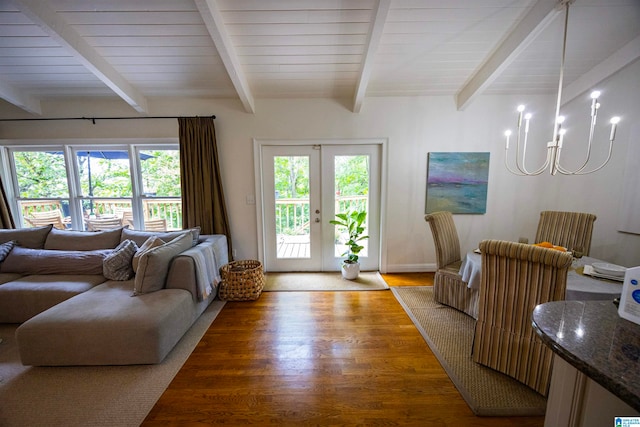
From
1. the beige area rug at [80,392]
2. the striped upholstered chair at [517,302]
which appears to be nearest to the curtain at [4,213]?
the beige area rug at [80,392]

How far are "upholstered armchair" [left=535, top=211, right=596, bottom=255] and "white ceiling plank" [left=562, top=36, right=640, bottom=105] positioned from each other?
65.6 inches

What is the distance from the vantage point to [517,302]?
1454mm

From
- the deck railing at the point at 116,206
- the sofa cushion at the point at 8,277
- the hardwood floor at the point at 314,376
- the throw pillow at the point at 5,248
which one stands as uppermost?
the deck railing at the point at 116,206

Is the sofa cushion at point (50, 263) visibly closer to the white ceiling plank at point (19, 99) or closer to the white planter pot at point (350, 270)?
the white ceiling plank at point (19, 99)

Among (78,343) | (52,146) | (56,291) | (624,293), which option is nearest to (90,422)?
(78,343)

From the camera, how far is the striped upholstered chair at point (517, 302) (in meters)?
1.30

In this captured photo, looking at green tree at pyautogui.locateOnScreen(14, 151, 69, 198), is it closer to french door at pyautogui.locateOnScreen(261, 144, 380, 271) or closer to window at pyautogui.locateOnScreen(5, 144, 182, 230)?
window at pyautogui.locateOnScreen(5, 144, 182, 230)

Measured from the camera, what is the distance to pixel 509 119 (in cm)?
314

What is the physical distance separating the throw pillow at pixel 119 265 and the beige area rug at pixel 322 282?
1439mm

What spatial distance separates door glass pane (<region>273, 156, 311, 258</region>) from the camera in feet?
10.9

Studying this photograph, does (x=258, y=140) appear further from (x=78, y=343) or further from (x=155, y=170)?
(x=78, y=343)

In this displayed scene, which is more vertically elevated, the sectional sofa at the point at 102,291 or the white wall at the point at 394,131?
the white wall at the point at 394,131

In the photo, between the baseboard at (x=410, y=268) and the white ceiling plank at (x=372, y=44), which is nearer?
the white ceiling plank at (x=372, y=44)

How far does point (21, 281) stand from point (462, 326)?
167 inches
